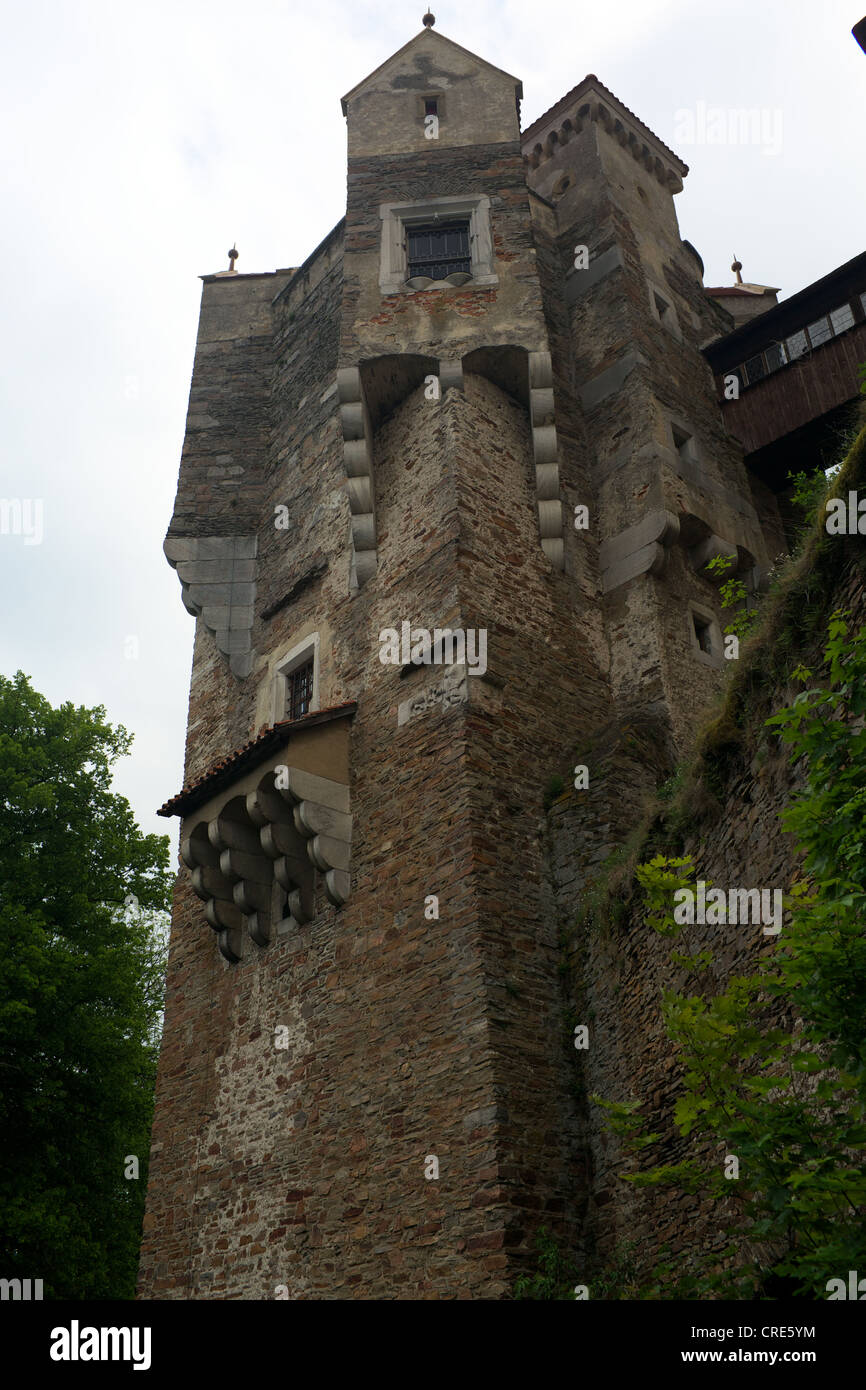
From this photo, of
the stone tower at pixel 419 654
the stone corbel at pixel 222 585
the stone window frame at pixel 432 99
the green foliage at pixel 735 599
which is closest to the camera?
the green foliage at pixel 735 599

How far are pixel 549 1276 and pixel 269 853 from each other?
5.35 meters

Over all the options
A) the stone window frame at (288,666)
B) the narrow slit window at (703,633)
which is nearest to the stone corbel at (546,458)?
the narrow slit window at (703,633)

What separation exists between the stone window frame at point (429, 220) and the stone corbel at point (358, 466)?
1.55 meters

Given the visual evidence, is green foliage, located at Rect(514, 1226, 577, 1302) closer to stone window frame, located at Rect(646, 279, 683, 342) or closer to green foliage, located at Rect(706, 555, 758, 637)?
green foliage, located at Rect(706, 555, 758, 637)

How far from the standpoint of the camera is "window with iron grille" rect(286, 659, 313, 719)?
595 inches

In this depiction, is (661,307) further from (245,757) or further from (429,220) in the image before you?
(245,757)

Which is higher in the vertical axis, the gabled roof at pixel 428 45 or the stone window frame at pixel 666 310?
the gabled roof at pixel 428 45

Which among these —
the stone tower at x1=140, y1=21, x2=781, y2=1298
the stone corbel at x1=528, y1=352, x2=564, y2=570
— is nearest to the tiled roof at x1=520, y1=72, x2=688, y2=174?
the stone tower at x1=140, y1=21, x2=781, y2=1298

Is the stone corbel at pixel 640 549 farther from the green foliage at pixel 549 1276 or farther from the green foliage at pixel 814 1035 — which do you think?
the green foliage at pixel 814 1035

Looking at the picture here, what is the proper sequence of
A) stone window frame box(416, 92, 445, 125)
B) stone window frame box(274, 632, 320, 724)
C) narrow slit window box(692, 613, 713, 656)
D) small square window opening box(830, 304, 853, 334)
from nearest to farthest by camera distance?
narrow slit window box(692, 613, 713, 656), stone window frame box(274, 632, 320, 724), small square window opening box(830, 304, 853, 334), stone window frame box(416, 92, 445, 125)

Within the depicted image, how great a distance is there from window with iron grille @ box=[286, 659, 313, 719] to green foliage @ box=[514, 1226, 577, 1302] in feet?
23.6

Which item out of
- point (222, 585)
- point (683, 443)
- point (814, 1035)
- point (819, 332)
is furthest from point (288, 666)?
point (814, 1035)

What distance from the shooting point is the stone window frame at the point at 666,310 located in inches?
711

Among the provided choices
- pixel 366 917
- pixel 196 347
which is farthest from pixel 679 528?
pixel 196 347
